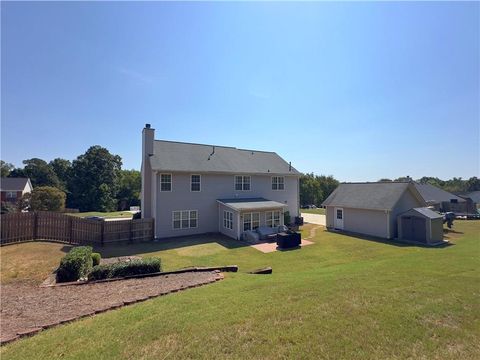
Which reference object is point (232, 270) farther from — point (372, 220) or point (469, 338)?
point (372, 220)

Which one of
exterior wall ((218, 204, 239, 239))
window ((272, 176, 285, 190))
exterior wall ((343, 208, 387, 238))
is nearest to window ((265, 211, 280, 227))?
exterior wall ((218, 204, 239, 239))

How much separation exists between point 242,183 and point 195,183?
5.11m

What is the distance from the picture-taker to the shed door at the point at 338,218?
2565 cm

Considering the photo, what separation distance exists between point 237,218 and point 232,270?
30.0 ft

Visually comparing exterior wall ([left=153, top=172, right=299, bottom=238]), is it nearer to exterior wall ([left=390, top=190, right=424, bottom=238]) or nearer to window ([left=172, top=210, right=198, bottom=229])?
window ([left=172, top=210, right=198, bottom=229])

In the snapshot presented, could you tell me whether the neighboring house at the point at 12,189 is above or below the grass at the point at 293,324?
above

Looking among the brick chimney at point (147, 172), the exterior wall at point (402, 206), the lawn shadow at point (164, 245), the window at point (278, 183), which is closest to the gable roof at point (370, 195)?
the exterior wall at point (402, 206)

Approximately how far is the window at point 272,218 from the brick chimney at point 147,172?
10.4m

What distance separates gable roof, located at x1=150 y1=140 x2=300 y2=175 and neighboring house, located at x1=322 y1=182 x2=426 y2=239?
6.16 meters

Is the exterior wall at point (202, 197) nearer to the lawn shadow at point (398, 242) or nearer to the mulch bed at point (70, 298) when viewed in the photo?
the lawn shadow at point (398, 242)

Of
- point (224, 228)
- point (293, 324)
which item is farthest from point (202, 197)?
point (293, 324)

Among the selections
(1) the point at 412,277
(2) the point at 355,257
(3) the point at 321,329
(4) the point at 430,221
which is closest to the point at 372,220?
(4) the point at 430,221

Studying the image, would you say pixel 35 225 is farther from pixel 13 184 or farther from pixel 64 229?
pixel 13 184

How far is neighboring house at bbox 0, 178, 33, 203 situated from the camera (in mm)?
48875
